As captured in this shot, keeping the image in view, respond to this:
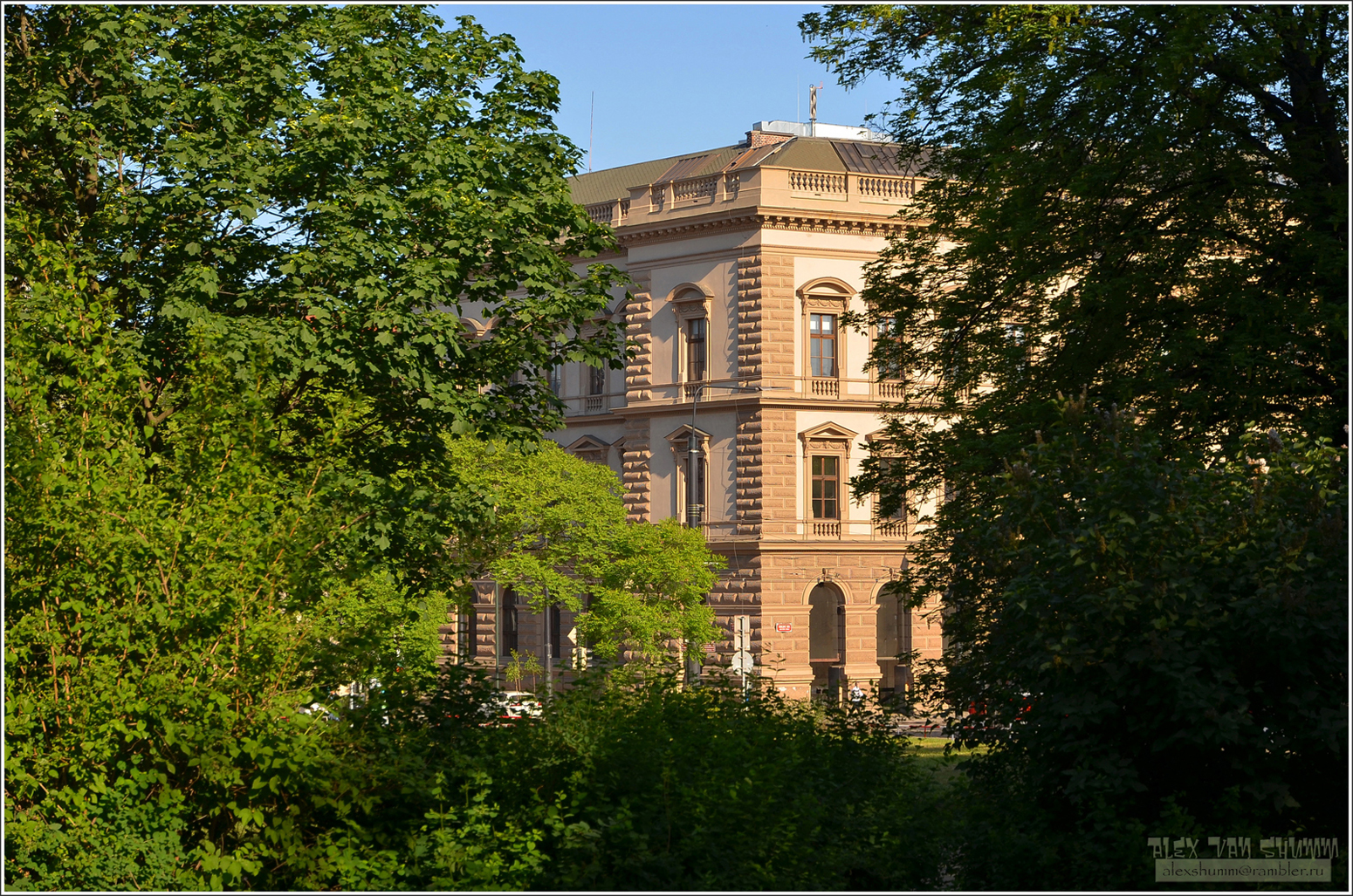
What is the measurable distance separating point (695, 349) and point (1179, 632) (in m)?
40.0

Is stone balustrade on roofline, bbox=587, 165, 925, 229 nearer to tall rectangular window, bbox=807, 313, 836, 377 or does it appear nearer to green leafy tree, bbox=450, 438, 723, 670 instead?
tall rectangular window, bbox=807, 313, 836, 377

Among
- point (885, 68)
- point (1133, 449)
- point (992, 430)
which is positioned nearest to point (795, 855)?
point (1133, 449)

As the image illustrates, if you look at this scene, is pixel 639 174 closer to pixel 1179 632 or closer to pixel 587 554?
pixel 587 554

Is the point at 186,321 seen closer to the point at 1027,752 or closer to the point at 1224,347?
the point at 1027,752

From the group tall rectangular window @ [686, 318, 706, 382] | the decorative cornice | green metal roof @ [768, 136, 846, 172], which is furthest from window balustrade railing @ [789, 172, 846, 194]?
tall rectangular window @ [686, 318, 706, 382]

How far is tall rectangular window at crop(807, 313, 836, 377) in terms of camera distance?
166 ft

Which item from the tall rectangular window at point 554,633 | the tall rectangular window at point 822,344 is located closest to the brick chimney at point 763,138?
the tall rectangular window at point 822,344

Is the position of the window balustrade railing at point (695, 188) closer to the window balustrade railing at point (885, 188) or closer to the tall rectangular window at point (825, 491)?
the window balustrade railing at point (885, 188)

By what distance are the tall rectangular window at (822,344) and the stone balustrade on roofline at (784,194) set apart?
145 inches

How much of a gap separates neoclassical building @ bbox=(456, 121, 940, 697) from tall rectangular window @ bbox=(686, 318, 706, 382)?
54 mm

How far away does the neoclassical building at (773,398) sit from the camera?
48938 millimetres

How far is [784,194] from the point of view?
49.6 meters

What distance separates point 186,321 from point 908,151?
11.1 m

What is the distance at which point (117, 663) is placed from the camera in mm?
12719
